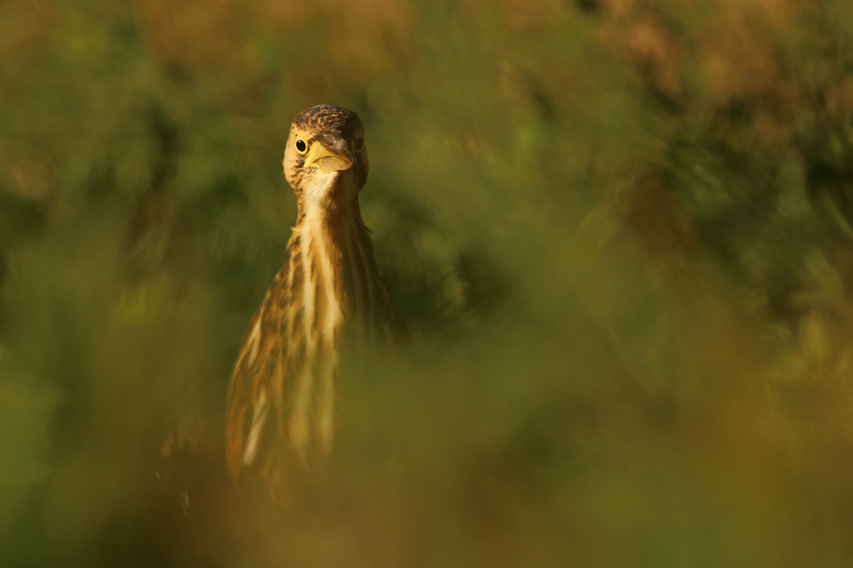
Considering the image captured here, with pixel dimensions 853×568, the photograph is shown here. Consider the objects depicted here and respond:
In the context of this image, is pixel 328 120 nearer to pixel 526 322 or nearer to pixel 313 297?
pixel 313 297

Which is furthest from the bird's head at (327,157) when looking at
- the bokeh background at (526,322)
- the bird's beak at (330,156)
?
the bokeh background at (526,322)

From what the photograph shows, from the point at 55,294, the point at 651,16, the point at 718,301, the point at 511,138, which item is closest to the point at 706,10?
the point at 651,16

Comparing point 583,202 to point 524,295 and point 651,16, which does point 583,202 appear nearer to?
point 524,295

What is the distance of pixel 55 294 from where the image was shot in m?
0.42

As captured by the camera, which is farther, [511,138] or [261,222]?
[261,222]

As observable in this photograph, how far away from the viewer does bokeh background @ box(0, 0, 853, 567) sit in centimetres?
28

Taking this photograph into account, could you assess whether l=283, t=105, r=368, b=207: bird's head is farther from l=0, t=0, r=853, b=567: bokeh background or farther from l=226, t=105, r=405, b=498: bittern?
l=0, t=0, r=853, b=567: bokeh background

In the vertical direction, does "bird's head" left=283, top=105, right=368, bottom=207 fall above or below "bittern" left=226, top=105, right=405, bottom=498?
above

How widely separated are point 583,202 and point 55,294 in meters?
0.30

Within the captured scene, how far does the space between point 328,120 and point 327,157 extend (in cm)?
9

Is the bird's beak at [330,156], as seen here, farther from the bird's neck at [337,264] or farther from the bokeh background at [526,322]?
the bokeh background at [526,322]

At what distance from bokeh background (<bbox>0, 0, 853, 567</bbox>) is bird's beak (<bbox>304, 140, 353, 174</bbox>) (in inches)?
24.8

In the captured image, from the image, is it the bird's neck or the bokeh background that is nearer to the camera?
the bokeh background

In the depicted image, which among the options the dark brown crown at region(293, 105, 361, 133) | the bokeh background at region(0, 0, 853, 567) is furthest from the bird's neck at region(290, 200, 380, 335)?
the bokeh background at region(0, 0, 853, 567)
